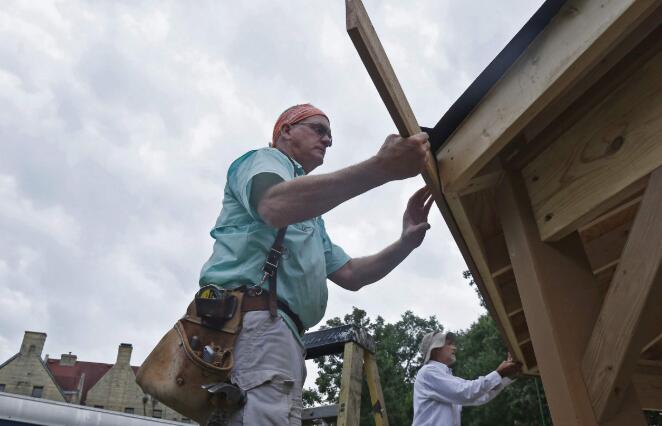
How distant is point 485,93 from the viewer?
170 centimetres

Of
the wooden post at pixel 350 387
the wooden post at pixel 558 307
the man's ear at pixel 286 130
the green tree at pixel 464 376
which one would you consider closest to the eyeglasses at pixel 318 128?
the man's ear at pixel 286 130

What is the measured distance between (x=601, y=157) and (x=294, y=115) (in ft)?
3.77

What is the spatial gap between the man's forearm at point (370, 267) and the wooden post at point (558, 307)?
2.14 ft

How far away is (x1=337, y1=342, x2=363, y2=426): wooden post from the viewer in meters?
2.85

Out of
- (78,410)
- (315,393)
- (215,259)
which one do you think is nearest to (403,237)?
(215,259)

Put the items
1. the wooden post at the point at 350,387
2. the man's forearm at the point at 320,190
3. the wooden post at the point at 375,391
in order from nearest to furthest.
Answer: the man's forearm at the point at 320,190 < the wooden post at the point at 350,387 < the wooden post at the point at 375,391

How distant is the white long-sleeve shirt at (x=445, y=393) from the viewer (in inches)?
157

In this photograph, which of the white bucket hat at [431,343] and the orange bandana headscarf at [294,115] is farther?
the white bucket hat at [431,343]

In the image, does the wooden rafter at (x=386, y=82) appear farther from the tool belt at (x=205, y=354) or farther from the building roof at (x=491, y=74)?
the tool belt at (x=205, y=354)

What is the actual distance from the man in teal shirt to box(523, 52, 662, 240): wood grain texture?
451 mm

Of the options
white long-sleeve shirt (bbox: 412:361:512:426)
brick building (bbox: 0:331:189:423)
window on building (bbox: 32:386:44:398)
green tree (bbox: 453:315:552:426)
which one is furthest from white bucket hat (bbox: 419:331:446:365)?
window on building (bbox: 32:386:44:398)

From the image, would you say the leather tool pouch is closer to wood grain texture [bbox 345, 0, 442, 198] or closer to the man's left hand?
wood grain texture [bbox 345, 0, 442, 198]

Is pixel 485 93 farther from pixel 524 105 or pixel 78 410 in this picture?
pixel 78 410

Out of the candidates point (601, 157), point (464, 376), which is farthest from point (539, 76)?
point (464, 376)
